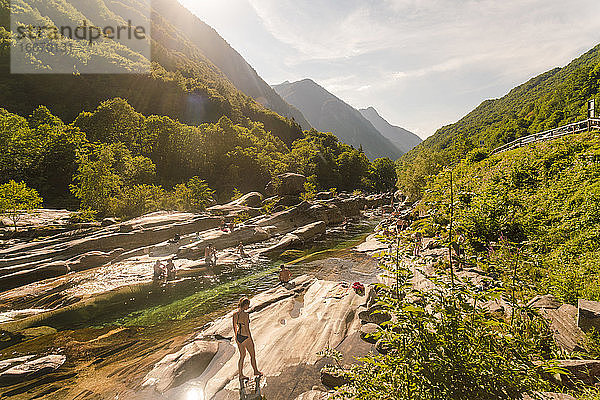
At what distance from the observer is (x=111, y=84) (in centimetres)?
7231

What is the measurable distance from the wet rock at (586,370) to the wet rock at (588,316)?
4.19 ft

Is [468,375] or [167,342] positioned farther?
[167,342]

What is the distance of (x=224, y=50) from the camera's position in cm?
19500

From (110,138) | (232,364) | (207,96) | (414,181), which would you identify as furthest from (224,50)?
(232,364)

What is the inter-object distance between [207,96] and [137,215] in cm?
7265

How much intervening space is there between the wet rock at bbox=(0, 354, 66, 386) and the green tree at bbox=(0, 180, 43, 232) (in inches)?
786

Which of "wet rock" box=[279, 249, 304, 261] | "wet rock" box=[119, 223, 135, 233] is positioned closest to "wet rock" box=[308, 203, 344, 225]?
"wet rock" box=[279, 249, 304, 261]

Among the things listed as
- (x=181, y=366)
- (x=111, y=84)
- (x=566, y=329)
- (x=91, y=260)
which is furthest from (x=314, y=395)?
(x=111, y=84)

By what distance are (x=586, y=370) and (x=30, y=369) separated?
15.4 meters

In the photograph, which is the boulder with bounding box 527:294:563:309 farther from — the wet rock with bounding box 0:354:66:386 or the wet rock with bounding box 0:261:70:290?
the wet rock with bounding box 0:261:70:290

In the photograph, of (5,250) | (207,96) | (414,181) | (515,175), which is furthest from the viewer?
(207,96)

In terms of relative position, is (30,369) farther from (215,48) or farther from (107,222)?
(215,48)

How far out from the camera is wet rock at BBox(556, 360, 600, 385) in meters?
4.14

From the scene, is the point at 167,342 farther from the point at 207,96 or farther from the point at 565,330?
the point at 207,96
